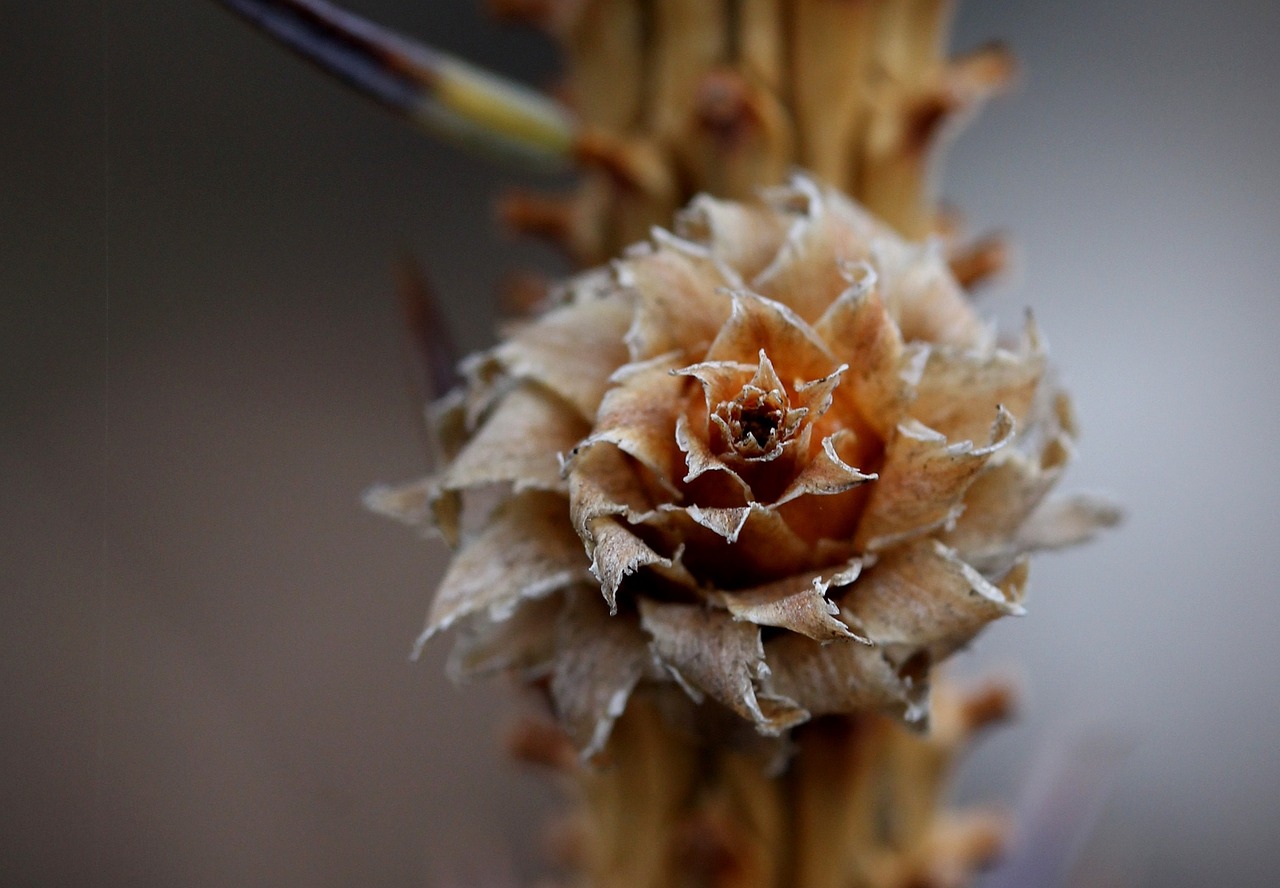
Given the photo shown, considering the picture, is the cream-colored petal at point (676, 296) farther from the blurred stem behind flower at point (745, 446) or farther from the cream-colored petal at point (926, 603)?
the cream-colored petal at point (926, 603)

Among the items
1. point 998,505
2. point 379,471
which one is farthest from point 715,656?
point 379,471

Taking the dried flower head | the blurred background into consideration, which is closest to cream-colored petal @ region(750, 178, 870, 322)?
the dried flower head

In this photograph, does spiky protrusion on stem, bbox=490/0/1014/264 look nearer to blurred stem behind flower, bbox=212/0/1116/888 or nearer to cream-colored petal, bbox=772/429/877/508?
blurred stem behind flower, bbox=212/0/1116/888

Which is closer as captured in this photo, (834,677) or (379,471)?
(834,677)

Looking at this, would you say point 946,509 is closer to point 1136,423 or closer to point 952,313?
point 952,313

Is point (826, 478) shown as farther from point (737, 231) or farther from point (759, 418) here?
point (737, 231)

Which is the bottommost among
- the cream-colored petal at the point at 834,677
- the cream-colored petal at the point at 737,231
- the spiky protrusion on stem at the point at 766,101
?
the cream-colored petal at the point at 834,677

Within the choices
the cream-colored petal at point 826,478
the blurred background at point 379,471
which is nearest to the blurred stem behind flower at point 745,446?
the cream-colored petal at point 826,478

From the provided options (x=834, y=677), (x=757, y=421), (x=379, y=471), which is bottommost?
(x=834, y=677)
